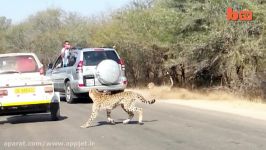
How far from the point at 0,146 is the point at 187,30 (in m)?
15.0

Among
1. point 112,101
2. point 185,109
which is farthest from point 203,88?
point 112,101

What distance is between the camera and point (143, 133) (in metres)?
11.7

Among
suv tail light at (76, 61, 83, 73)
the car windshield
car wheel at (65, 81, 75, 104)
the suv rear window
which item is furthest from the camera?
car wheel at (65, 81, 75, 104)

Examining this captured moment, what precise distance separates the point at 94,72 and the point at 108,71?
0.60 m

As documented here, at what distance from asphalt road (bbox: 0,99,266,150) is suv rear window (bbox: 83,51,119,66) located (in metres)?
4.11

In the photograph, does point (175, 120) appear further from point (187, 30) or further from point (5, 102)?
point (187, 30)

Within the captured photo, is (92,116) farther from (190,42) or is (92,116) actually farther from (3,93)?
(190,42)

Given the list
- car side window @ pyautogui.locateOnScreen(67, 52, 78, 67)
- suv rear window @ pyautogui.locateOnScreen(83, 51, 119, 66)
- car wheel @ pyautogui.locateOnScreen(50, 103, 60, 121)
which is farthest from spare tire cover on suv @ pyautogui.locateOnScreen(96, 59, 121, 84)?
car wheel @ pyautogui.locateOnScreen(50, 103, 60, 121)

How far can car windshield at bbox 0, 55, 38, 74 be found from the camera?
49.0 ft

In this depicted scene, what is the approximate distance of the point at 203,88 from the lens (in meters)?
26.3

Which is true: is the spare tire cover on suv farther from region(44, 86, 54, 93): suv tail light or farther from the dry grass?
region(44, 86, 54, 93): suv tail light

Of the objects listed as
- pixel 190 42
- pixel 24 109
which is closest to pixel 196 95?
pixel 190 42

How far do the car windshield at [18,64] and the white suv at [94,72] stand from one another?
4.25m

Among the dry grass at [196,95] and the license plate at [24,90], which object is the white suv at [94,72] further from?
the license plate at [24,90]
